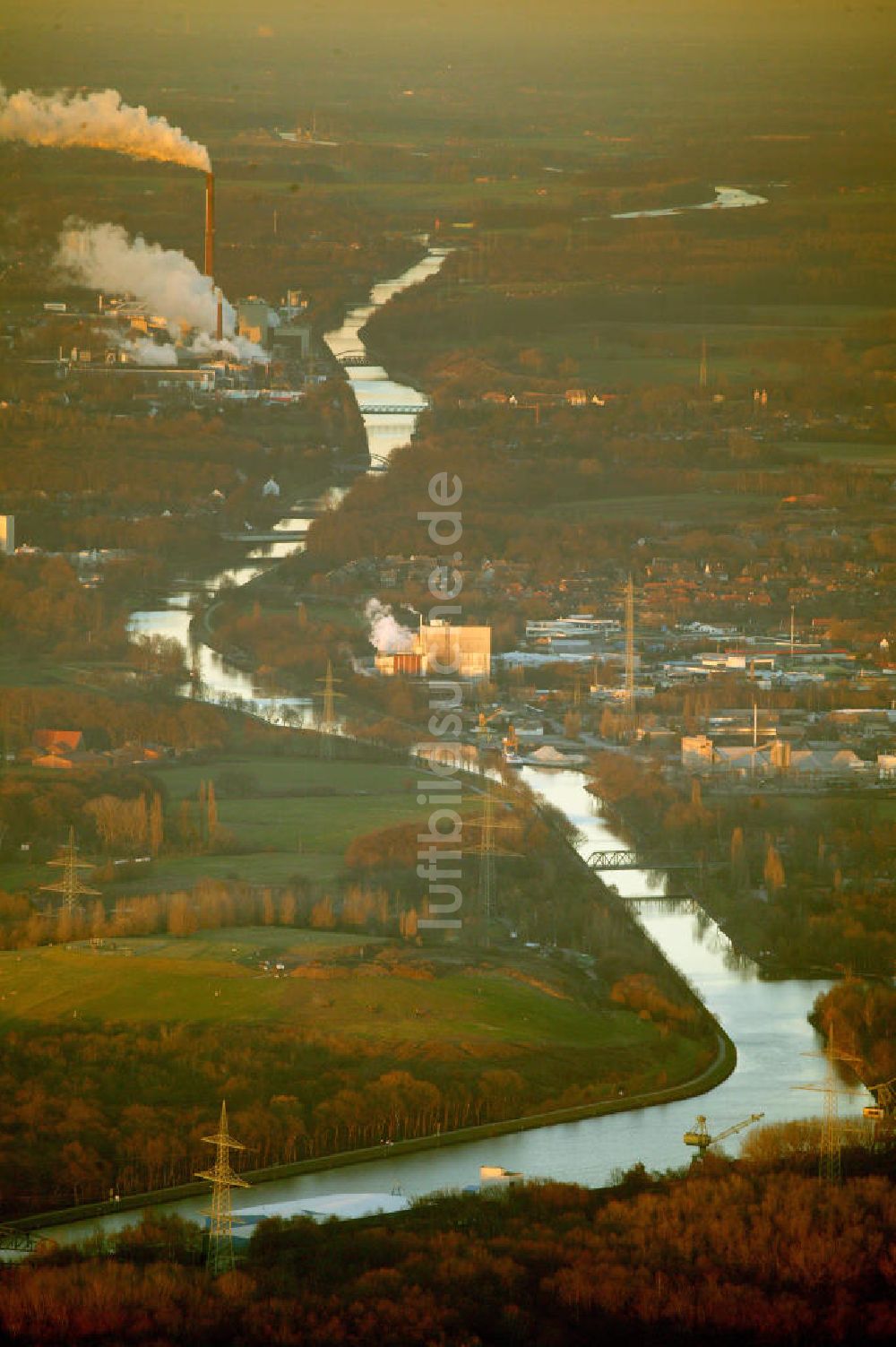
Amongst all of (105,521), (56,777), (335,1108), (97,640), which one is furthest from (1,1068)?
(105,521)

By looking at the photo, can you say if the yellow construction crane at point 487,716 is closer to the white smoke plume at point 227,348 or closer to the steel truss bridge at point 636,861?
the steel truss bridge at point 636,861

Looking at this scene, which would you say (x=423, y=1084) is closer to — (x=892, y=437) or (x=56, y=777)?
(x=56, y=777)

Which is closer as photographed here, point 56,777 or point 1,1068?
point 1,1068

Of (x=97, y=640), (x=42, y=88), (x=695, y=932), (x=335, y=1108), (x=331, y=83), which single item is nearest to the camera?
(x=335, y=1108)

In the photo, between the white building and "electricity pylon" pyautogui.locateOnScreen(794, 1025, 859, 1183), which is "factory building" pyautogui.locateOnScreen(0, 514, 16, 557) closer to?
the white building

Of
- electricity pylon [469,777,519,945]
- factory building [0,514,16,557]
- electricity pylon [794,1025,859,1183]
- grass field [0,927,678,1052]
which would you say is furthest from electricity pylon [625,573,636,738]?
electricity pylon [794,1025,859,1183]

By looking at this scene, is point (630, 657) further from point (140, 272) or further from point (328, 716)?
point (140, 272)

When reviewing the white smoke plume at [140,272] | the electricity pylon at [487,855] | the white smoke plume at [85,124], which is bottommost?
the electricity pylon at [487,855]

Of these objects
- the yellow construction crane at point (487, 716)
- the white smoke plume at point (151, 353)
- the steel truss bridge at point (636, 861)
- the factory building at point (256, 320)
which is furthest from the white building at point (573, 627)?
the factory building at point (256, 320)
